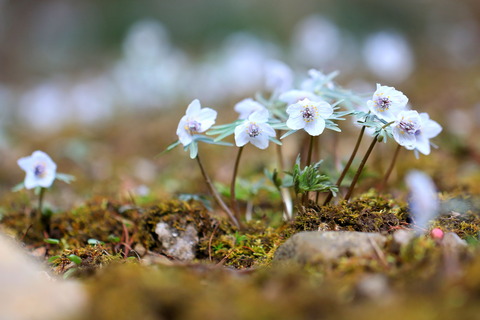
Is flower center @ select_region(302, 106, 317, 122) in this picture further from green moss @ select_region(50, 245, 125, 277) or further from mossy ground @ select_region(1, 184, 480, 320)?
green moss @ select_region(50, 245, 125, 277)

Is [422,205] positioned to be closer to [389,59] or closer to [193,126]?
[193,126]

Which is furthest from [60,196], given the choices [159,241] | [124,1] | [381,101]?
[124,1]

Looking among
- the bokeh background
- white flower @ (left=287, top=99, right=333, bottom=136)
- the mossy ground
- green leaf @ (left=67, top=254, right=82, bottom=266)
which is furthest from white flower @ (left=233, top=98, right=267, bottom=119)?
the bokeh background

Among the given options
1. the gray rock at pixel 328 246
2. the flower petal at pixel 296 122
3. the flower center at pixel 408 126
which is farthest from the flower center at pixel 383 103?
the gray rock at pixel 328 246

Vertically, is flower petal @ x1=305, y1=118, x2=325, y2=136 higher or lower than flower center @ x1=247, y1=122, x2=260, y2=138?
higher

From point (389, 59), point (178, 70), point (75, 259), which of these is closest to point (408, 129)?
point (75, 259)

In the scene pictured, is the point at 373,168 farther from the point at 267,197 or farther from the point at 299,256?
the point at 299,256
